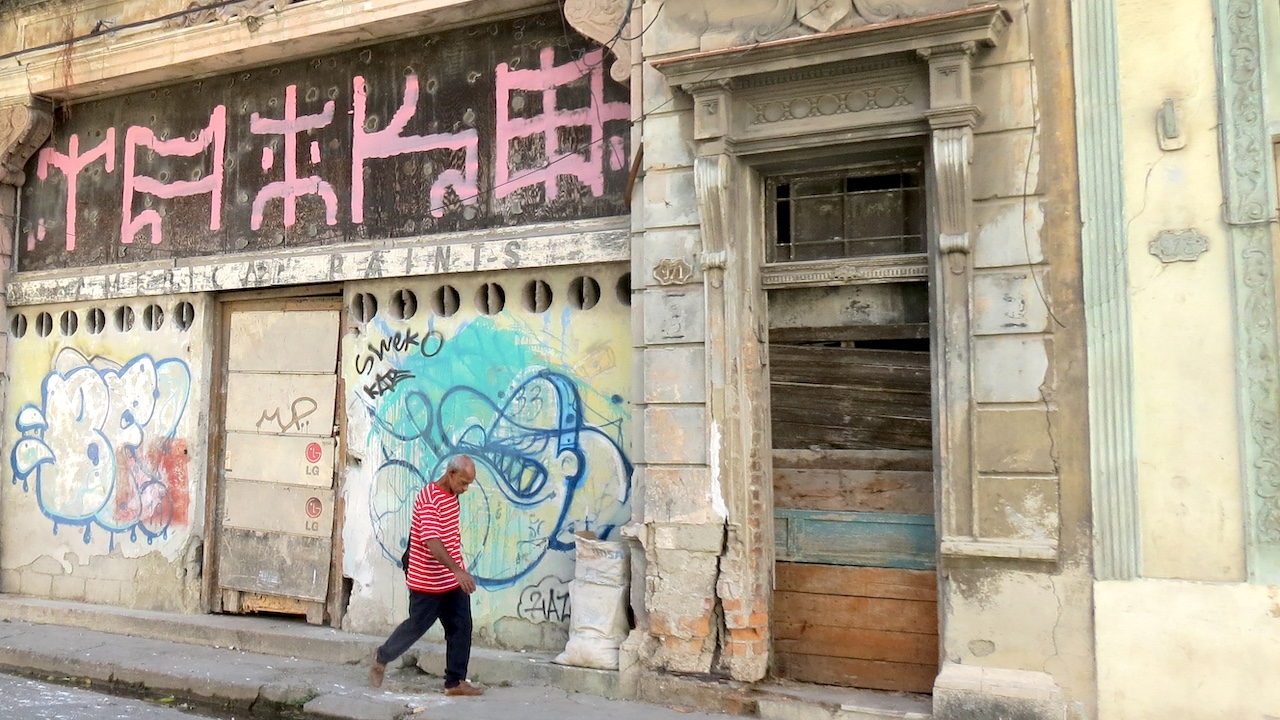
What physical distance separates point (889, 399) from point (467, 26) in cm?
431

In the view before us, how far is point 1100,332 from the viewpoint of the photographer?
4840 millimetres

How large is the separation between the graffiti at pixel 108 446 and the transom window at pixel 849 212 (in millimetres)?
5453

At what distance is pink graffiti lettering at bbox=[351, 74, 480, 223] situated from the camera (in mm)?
7199

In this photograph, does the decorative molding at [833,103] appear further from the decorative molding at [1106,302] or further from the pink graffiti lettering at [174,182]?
the pink graffiti lettering at [174,182]

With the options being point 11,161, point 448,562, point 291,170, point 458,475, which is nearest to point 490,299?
point 458,475

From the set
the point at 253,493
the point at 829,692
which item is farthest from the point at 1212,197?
the point at 253,493

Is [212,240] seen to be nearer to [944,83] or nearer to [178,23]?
[178,23]

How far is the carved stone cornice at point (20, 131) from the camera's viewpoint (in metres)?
8.92

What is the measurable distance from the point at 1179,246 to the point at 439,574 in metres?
4.46

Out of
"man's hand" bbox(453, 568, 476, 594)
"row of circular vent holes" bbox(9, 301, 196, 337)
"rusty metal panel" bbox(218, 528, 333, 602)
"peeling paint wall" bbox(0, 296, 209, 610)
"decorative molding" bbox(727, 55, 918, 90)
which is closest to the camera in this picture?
"decorative molding" bbox(727, 55, 918, 90)

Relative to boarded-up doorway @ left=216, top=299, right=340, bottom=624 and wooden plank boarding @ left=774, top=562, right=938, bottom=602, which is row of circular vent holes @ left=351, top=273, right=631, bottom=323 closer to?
boarded-up doorway @ left=216, top=299, right=340, bottom=624

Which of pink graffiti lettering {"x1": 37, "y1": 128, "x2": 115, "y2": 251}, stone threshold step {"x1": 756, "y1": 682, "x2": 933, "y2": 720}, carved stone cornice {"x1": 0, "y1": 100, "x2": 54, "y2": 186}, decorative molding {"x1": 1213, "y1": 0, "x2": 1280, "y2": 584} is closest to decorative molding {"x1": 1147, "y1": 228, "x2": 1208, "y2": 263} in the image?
decorative molding {"x1": 1213, "y1": 0, "x2": 1280, "y2": 584}

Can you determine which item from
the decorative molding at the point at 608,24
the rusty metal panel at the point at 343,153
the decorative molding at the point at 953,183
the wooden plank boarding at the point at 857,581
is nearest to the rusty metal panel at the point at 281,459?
A: the rusty metal panel at the point at 343,153

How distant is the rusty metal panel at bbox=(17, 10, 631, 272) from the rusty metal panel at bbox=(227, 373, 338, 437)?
114 cm
